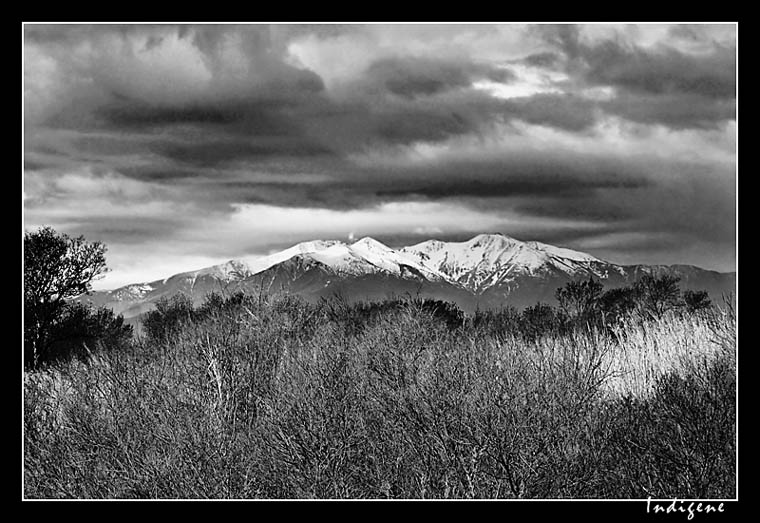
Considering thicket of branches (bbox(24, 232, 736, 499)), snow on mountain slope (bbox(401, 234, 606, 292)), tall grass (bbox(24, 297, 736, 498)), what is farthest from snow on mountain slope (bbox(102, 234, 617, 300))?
tall grass (bbox(24, 297, 736, 498))

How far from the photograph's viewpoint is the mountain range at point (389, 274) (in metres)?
34.0

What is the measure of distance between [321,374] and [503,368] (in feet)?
24.3

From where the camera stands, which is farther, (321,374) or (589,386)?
(321,374)

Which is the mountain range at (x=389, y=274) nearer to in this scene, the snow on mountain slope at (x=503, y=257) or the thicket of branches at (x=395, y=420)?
the snow on mountain slope at (x=503, y=257)

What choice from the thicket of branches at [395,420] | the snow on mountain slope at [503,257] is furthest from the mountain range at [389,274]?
the thicket of branches at [395,420]

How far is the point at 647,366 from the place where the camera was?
2392 centimetres

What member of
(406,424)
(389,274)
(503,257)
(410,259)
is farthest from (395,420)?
(389,274)

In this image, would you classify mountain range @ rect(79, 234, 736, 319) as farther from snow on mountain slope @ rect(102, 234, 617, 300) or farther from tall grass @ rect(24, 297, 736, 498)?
tall grass @ rect(24, 297, 736, 498)

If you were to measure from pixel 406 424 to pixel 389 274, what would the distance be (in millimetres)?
29985

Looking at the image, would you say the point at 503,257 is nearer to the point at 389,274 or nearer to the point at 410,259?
the point at 410,259

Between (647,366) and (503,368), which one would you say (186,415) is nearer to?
(503,368)

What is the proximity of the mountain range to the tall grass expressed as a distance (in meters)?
3.75
